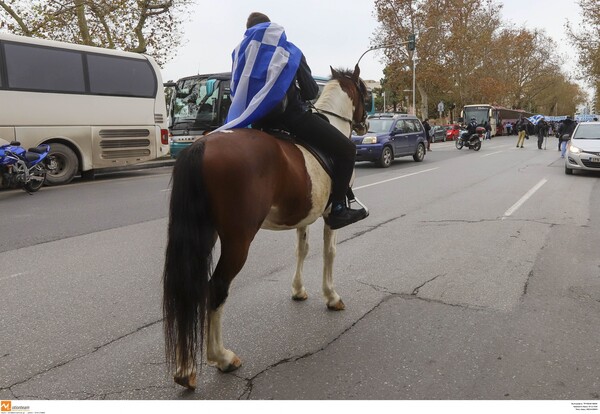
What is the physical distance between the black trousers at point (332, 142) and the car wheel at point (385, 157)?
13.5 m

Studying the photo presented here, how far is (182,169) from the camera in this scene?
8.55 ft

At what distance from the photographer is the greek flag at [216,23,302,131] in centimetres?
316

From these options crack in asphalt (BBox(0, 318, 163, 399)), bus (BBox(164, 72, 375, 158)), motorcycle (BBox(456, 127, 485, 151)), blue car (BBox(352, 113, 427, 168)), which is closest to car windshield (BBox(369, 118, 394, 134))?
blue car (BBox(352, 113, 427, 168))

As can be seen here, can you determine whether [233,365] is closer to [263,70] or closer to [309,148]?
[309,148]

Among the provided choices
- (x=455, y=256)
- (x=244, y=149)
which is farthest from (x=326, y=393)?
(x=455, y=256)

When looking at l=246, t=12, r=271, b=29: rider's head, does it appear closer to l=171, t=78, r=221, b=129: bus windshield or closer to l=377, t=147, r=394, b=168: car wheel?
l=171, t=78, r=221, b=129: bus windshield

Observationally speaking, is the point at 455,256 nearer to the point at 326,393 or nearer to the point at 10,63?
the point at 326,393

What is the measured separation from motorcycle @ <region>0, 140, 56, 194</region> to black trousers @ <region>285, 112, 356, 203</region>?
904cm

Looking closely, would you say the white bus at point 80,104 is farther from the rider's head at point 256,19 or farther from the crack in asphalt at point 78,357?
the rider's head at point 256,19

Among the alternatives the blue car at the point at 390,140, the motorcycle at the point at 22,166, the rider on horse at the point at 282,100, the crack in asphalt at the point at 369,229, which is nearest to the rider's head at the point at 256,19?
the rider on horse at the point at 282,100

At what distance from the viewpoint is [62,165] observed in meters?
12.3

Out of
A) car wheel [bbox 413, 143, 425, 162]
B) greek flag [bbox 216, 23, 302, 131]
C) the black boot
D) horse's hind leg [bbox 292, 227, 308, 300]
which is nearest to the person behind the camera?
greek flag [bbox 216, 23, 302, 131]

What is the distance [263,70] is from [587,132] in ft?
48.1

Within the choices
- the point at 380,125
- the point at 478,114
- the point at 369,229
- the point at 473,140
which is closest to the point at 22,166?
the point at 369,229
